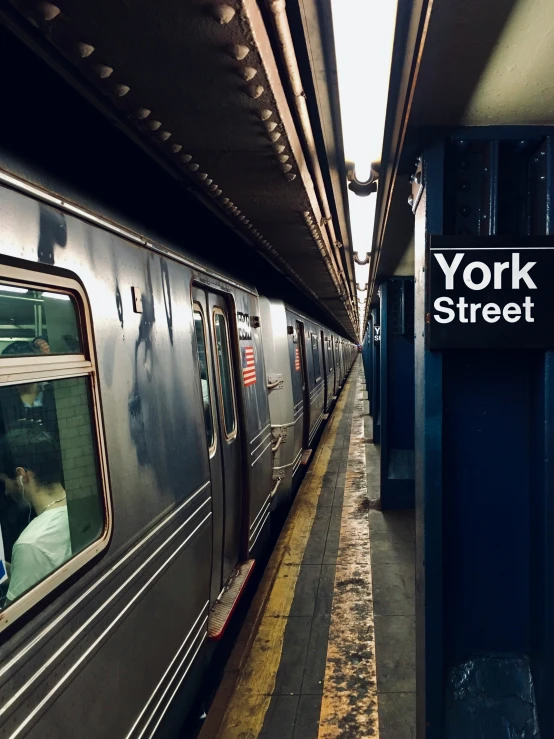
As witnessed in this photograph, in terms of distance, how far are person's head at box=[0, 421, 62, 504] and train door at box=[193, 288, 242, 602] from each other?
Answer: 5.36 feet

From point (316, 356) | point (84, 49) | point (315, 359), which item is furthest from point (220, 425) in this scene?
point (316, 356)

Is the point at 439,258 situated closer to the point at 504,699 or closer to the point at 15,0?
the point at 15,0

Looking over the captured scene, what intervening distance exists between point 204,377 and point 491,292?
2099 mm

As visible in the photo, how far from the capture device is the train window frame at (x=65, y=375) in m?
1.55

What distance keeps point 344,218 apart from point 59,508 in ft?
10.6

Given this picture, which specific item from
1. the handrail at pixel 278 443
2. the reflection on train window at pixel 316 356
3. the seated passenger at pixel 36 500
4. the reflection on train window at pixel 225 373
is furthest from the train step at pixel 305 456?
the seated passenger at pixel 36 500

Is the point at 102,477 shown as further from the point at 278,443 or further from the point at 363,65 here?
the point at 278,443

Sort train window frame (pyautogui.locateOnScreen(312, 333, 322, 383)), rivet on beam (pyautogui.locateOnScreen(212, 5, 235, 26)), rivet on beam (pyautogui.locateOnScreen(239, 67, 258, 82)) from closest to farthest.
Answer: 1. rivet on beam (pyautogui.locateOnScreen(212, 5, 235, 26))
2. rivet on beam (pyautogui.locateOnScreen(239, 67, 258, 82))
3. train window frame (pyautogui.locateOnScreen(312, 333, 322, 383))

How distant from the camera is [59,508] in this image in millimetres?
1865

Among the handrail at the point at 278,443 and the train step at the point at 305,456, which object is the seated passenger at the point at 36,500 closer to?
the handrail at the point at 278,443

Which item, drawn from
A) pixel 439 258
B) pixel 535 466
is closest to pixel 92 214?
pixel 439 258

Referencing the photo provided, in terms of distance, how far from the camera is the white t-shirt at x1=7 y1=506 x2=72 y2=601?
1627 millimetres

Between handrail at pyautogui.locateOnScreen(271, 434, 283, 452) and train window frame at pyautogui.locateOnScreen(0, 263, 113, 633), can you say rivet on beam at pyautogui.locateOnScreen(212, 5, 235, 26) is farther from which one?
handrail at pyautogui.locateOnScreen(271, 434, 283, 452)

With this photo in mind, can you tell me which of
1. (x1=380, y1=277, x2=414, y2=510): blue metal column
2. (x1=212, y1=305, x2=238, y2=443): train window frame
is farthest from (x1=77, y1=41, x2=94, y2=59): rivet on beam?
(x1=380, y1=277, x2=414, y2=510): blue metal column
